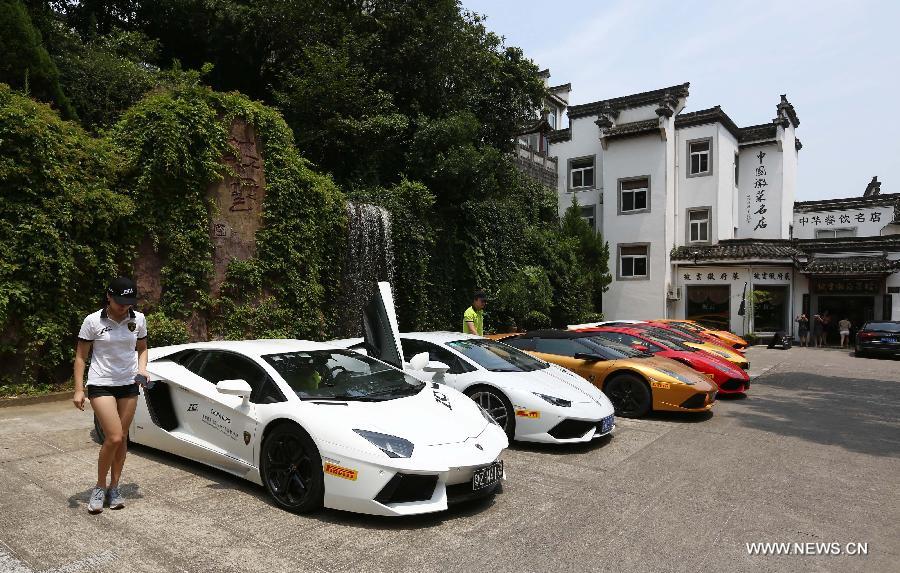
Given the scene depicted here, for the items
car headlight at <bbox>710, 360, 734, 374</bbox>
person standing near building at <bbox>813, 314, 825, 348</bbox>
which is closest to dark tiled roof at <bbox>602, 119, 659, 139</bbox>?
person standing near building at <bbox>813, 314, 825, 348</bbox>

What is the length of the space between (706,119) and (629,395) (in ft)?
82.8

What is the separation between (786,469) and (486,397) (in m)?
3.10

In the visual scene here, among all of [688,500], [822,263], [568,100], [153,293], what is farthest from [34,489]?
[568,100]

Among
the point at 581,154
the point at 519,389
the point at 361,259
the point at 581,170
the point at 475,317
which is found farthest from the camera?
the point at 581,170

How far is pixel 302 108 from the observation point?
18281 mm

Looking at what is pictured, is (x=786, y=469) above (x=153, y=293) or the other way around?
the other way around

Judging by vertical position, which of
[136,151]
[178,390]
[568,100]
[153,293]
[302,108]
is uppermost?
[568,100]

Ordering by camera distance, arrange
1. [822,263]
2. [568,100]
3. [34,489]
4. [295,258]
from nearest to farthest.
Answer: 1. [34,489]
2. [295,258]
3. [822,263]
4. [568,100]

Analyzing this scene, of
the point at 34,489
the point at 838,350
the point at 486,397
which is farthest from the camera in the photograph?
the point at 838,350

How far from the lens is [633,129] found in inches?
1200

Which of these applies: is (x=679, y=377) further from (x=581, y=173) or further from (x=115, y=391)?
(x=581, y=173)

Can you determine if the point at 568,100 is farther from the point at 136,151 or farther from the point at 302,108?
the point at 136,151

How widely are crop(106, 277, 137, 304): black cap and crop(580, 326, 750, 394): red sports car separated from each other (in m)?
7.14

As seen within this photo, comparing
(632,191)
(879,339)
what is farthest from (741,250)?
(879,339)
